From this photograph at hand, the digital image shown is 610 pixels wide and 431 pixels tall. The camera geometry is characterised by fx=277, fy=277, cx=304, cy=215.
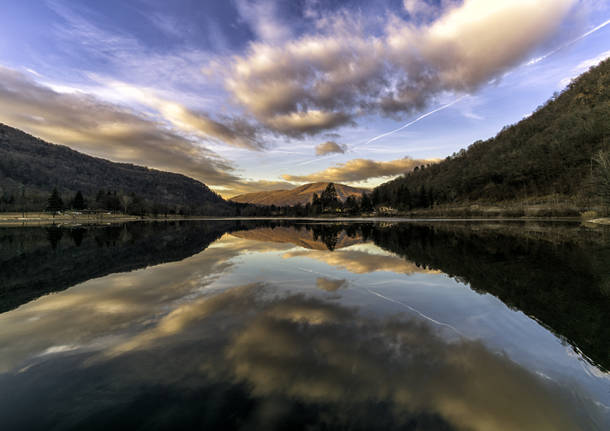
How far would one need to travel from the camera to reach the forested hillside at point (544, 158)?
95250mm

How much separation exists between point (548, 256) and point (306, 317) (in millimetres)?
14545

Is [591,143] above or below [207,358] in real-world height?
above

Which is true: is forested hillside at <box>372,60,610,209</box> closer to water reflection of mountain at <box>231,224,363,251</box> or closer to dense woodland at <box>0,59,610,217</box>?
dense woodland at <box>0,59,610,217</box>

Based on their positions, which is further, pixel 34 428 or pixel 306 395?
pixel 306 395

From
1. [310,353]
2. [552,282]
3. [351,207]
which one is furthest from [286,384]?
[351,207]

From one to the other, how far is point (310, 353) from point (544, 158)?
144589mm

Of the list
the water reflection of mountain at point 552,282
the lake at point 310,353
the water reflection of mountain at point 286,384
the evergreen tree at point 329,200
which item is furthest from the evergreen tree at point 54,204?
the water reflection of mountain at point 552,282

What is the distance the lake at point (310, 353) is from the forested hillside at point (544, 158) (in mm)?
99597

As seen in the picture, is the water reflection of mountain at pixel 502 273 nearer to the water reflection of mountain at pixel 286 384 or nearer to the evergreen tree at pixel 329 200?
the water reflection of mountain at pixel 286 384

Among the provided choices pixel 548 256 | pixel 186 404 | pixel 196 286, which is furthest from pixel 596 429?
pixel 548 256

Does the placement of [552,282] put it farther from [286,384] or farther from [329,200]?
[329,200]

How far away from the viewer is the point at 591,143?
97312 mm

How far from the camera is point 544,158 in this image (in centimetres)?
11050

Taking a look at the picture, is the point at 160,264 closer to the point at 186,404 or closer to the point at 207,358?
the point at 207,358
